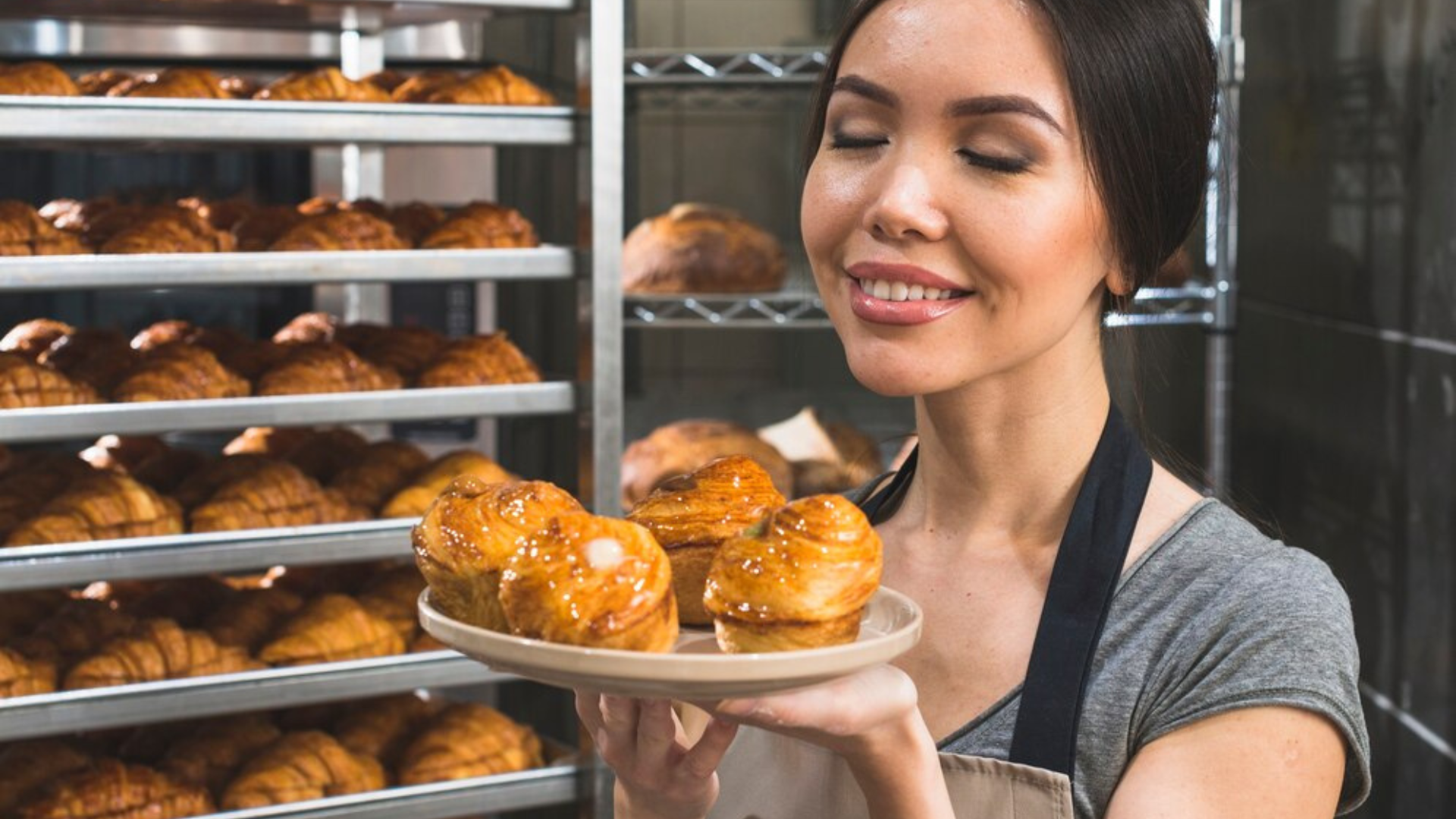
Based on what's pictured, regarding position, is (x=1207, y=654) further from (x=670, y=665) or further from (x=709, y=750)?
(x=670, y=665)

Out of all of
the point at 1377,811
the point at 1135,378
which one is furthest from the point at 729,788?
the point at 1377,811

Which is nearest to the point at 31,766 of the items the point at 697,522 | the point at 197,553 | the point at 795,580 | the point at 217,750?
the point at 217,750

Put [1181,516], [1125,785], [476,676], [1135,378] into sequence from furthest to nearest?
1. [476,676]
2. [1135,378]
3. [1181,516]
4. [1125,785]

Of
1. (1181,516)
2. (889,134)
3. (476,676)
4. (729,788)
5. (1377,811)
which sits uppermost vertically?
(889,134)

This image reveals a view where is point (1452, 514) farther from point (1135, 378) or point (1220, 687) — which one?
point (1220, 687)

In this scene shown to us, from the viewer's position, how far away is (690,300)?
A: 2906 millimetres

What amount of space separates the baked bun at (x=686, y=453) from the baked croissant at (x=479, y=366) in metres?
0.68

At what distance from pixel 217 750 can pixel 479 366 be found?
24.9 inches

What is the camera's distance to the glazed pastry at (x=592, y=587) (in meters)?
0.99

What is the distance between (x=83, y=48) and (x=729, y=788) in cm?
174

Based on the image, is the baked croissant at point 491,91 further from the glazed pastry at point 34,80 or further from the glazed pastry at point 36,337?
the glazed pastry at point 36,337

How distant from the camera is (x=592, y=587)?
100 cm

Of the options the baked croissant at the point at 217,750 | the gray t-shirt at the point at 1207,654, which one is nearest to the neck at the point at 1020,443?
the gray t-shirt at the point at 1207,654

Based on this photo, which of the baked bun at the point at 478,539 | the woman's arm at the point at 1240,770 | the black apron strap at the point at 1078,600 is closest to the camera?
the baked bun at the point at 478,539
